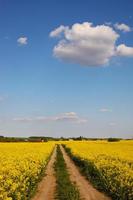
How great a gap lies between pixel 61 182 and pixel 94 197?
16.8ft

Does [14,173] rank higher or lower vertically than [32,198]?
higher

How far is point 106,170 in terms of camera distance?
71.5 feet

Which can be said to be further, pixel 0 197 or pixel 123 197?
pixel 123 197

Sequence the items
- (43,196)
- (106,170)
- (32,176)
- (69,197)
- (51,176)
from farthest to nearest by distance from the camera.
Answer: (51,176) → (106,170) → (32,176) → (43,196) → (69,197)

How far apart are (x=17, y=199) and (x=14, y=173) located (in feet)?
11.1

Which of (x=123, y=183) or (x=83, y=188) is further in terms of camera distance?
(x=83, y=188)

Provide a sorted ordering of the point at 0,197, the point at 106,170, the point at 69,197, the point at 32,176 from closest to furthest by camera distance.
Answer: the point at 0,197 → the point at 69,197 → the point at 32,176 → the point at 106,170

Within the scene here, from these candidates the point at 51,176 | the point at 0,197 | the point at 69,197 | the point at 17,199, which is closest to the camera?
the point at 0,197

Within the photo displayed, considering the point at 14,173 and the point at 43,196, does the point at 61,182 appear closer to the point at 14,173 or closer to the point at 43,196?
the point at 43,196

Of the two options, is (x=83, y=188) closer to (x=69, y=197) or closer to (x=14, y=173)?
(x=69, y=197)

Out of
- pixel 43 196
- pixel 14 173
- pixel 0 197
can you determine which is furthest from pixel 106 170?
pixel 0 197

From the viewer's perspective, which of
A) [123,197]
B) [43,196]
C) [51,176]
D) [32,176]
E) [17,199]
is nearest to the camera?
[17,199]

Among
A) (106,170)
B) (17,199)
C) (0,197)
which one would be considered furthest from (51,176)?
(0,197)

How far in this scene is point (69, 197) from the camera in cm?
1731
